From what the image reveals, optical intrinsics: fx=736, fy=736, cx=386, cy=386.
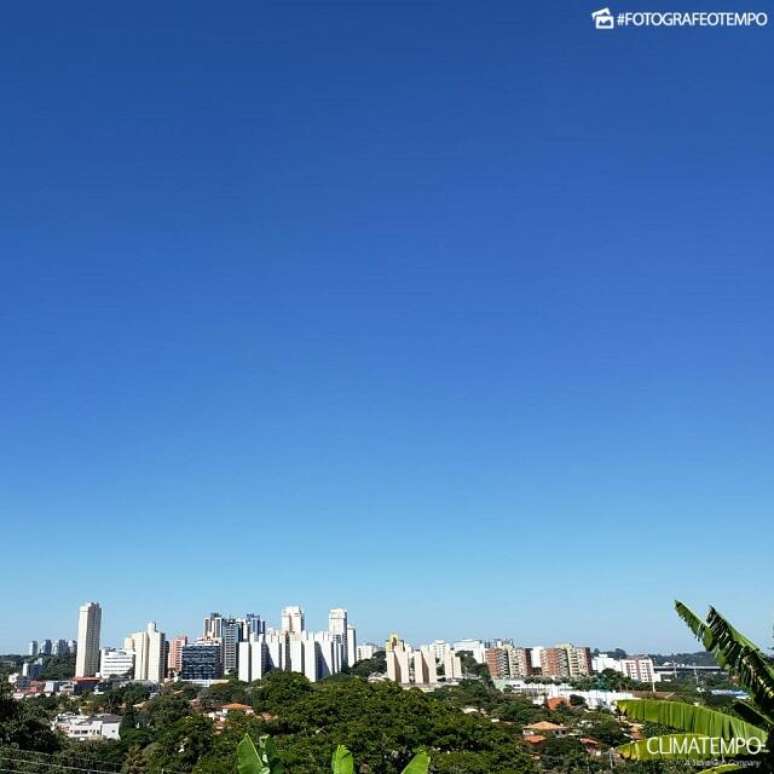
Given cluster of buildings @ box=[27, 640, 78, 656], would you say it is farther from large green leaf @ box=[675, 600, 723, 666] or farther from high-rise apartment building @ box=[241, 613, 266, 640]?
large green leaf @ box=[675, 600, 723, 666]

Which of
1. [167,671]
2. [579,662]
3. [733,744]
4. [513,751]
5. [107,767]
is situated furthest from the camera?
[579,662]

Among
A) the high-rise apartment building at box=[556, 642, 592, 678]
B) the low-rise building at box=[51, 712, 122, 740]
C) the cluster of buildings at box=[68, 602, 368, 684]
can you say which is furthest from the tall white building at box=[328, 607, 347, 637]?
the low-rise building at box=[51, 712, 122, 740]

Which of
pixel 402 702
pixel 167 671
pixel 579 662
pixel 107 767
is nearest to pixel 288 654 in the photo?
pixel 167 671

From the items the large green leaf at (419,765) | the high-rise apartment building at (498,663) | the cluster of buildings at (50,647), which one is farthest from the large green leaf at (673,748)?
the cluster of buildings at (50,647)

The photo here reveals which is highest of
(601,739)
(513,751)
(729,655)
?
(729,655)

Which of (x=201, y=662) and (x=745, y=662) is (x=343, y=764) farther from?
(x=201, y=662)

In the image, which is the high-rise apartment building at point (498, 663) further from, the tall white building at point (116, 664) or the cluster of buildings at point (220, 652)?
the tall white building at point (116, 664)

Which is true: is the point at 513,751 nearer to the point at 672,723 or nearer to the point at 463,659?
the point at 672,723
